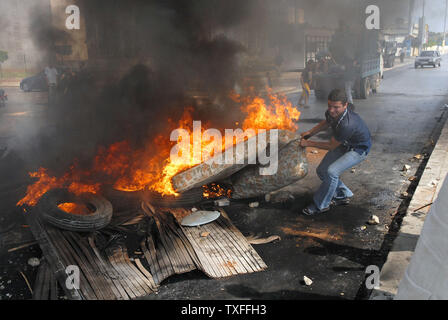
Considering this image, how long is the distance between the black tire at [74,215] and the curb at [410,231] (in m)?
2.90

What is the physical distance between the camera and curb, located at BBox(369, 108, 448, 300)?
3.09 m

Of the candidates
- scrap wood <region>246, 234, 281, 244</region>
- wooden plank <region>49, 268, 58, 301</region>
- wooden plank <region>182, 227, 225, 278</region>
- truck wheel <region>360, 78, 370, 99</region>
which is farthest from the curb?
truck wheel <region>360, 78, 370, 99</region>

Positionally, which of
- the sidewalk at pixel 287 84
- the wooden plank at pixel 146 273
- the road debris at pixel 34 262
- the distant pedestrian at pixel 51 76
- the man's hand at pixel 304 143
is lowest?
the wooden plank at pixel 146 273

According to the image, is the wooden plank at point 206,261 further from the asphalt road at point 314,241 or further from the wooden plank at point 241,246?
the wooden plank at point 241,246

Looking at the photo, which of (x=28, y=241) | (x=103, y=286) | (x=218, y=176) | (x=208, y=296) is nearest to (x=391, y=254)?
(x=208, y=296)

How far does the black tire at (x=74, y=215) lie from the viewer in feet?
13.3

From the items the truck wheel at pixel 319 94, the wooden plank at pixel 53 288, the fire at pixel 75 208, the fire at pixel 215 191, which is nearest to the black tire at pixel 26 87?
the truck wheel at pixel 319 94

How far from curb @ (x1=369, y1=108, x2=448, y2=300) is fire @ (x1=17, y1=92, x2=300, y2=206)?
210 centimetres

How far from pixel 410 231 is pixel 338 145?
4.65 feet

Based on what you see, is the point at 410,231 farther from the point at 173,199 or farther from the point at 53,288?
the point at 53,288

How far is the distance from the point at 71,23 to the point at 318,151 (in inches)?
226

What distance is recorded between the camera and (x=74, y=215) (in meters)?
4.11

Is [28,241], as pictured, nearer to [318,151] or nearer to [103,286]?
[103,286]

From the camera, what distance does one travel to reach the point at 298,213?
482cm
